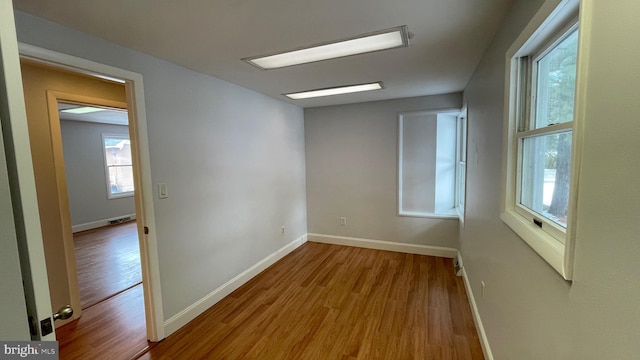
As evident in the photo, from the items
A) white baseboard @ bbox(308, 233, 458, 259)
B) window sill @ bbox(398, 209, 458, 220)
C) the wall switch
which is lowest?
white baseboard @ bbox(308, 233, 458, 259)

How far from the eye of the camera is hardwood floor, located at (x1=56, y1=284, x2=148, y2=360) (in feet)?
6.73

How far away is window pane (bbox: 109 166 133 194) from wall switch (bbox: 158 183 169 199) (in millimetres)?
5388

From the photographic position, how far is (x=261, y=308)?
262 cm

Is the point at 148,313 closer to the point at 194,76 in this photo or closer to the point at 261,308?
the point at 261,308

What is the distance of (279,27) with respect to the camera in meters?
1.64

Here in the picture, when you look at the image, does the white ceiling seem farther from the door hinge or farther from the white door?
the door hinge

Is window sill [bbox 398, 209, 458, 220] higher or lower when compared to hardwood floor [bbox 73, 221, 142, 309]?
higher

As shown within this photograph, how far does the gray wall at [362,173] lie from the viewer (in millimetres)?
3811

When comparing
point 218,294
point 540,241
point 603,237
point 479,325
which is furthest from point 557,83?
point 218,294

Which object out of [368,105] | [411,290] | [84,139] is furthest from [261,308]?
[84,139]

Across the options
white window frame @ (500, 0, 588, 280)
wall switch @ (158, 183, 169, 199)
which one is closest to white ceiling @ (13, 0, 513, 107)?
white window frame @ (500, 0, 588, 280)

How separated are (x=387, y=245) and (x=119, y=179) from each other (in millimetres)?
6501

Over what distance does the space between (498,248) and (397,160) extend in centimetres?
227

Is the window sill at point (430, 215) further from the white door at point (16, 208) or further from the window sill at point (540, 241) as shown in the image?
the white door at point (16, 208)
